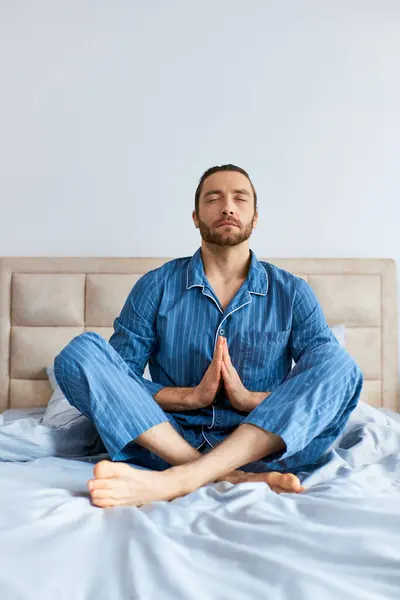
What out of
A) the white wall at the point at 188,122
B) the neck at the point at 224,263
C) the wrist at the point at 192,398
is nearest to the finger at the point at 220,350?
the wrist at the point at 192,398

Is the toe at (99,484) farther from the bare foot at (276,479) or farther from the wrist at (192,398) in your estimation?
the wrist at (192,398)

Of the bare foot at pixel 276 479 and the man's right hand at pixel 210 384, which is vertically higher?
the man's right hand at pixel 210 384

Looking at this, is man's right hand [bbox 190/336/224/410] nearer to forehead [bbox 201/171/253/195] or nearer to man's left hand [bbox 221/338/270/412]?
man's left hand [bbox 221/338/270/412]

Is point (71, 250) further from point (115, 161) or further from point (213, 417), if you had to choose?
point (213, 417)

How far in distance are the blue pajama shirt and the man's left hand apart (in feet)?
0.22

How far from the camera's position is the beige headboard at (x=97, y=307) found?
267 cm

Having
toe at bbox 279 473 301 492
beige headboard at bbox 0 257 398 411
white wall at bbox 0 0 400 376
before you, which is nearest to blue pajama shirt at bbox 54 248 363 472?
toe at bbox 279 473 301 492

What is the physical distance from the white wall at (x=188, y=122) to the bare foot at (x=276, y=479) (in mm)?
1424

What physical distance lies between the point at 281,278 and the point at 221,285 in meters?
0.18

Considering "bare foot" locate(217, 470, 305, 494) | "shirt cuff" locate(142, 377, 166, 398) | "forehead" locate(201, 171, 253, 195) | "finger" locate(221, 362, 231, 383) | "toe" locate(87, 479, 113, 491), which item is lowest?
"bare foot" locate(217, 470, 305, 494)

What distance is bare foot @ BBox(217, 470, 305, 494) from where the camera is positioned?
4.58 feet

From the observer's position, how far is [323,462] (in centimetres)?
167

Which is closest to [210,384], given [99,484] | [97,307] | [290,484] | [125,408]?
[125,408]

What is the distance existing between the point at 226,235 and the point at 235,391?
48 centimetres
